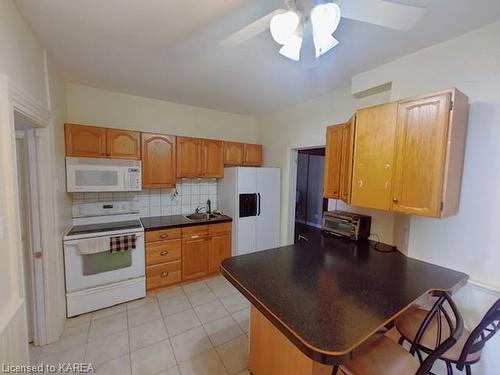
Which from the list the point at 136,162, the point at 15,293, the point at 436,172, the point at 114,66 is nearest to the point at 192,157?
the point at 136,162

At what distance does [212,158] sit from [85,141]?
59.8 inches

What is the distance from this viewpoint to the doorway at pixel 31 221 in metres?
1.76

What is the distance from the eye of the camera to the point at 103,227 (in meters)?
2.57

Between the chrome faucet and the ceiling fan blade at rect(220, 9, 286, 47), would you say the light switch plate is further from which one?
the chrome faucet

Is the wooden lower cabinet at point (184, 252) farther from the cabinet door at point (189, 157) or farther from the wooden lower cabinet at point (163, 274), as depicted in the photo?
the cabinet door at point (189, 157)

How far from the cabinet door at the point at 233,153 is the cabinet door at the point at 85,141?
5.17ft

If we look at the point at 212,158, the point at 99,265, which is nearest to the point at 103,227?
the point at 99,265

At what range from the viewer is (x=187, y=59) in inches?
76.7

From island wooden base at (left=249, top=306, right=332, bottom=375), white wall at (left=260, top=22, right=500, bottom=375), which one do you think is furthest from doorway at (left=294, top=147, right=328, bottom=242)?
island wooden base at (left=249, top=306, right=332, bottom=375)

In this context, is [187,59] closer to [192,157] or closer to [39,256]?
[192,157]

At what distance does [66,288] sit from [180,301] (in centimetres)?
114

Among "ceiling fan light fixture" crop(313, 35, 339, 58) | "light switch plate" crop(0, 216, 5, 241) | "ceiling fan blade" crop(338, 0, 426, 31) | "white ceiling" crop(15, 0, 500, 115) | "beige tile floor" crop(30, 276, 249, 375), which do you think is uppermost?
"white ceiling" crop(15, 0, 500, 115)

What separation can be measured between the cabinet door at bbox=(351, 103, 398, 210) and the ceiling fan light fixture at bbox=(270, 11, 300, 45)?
105 centimetres

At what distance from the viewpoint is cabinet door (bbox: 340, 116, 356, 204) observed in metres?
1.93
